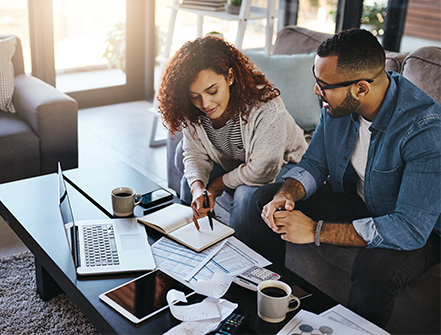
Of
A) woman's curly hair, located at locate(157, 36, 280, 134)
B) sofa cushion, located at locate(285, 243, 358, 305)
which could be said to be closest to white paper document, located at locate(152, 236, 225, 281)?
sofa cushion, located at locate(285, 243, 358, 305)

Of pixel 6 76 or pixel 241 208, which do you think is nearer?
pixel 241 208

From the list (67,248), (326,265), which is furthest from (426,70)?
(67,248)

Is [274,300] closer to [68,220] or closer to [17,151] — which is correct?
[68,220]

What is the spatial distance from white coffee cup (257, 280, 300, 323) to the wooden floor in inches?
68.4

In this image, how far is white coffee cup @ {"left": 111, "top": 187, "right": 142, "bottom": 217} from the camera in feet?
6.00

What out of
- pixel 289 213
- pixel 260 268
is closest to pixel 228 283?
pixel 260 268

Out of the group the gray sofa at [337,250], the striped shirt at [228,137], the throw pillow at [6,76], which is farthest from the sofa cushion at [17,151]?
the striped shirt at [228,137]

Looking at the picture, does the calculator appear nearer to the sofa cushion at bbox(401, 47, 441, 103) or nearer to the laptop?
the laptop

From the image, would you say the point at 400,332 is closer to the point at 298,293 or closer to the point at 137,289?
the point at 298,293

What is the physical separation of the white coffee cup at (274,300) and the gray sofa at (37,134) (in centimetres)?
171

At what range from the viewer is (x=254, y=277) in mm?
1517

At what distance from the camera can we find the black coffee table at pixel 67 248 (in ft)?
4.44

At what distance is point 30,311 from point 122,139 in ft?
6.40

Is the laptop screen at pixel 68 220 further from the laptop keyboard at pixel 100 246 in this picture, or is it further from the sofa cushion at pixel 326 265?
the sofa cushion at pixel 326 265
